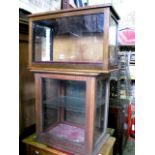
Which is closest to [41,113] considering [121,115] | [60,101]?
[60,101]

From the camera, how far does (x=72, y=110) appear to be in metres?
1.22

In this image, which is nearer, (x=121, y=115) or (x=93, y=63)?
(x=93, y=63)

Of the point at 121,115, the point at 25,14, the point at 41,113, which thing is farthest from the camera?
the point at 121,115

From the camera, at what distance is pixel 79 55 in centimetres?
125

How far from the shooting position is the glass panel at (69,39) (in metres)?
1.05

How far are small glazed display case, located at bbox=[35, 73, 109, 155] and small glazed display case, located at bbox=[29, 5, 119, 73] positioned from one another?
0.26 ft

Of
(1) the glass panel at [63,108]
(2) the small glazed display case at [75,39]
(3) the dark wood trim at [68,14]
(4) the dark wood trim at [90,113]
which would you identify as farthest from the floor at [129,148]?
(3) the dark wood trim at [68,14]

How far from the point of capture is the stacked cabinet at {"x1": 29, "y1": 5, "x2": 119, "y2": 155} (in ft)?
3.14

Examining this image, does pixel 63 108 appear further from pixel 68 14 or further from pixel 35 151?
pixel 68 14

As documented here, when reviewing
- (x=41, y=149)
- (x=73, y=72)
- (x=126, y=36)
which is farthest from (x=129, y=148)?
(x=126, y=36)

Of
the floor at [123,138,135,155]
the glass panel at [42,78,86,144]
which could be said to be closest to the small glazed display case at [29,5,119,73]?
the glass panel at [42,78,86,144]
